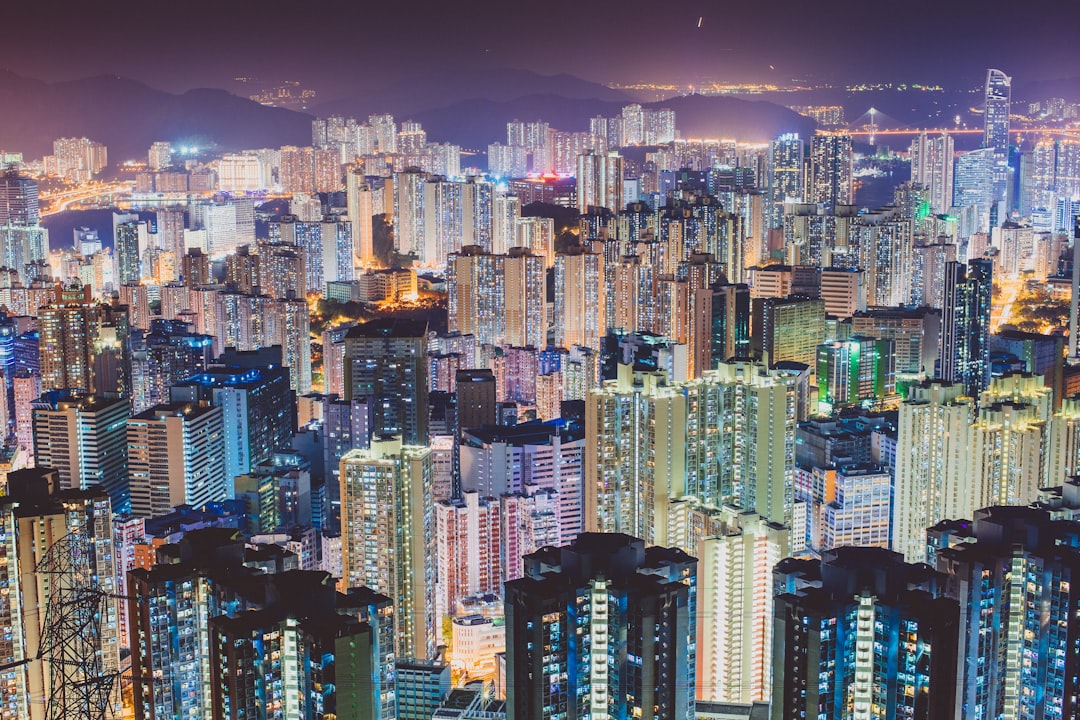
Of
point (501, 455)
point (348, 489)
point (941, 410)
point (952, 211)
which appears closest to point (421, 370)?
point (501, 455)

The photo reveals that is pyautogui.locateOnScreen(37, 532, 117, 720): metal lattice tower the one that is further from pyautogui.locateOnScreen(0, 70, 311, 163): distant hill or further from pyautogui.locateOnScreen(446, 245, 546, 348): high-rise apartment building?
pyautogui.locateOnScreen(446, 245, 546, 348): high-rise apartment building

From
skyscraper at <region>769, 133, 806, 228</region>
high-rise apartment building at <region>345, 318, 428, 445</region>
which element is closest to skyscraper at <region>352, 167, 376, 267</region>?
skyscraper at <region>769, 133, 806, 228</region>

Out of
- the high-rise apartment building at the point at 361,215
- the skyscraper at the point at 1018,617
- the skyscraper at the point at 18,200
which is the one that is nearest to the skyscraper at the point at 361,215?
the high-rise apartment building at the point at 361,215

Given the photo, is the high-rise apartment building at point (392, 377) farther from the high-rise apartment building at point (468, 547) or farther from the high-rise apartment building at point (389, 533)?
the high-rise apartment building at point (389, 533)

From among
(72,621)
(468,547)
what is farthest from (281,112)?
(72,621)

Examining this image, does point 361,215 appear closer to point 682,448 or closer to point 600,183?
point 600,183

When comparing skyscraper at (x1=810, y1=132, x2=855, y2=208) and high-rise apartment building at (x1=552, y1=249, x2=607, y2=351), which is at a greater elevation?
skyscraper at (x1=810, y1=132, x2=855, y2=208)
